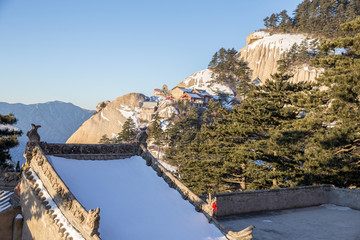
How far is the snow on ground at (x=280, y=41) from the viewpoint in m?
94.0

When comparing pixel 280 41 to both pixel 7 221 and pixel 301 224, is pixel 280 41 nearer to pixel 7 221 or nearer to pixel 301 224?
pixel 301 224

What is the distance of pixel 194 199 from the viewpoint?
32.2 feet

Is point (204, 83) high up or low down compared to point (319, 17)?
down

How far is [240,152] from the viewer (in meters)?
19.5

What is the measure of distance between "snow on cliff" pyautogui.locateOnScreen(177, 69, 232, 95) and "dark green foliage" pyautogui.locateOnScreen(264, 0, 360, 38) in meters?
32.3

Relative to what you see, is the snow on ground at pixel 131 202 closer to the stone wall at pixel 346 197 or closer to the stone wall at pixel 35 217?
the stone wall at pixel 35 217

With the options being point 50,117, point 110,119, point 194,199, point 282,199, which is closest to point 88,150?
point 194,199

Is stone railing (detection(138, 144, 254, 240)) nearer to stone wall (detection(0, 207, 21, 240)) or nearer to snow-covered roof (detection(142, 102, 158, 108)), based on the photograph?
stone wall (detection(0, 207, 21, 240))

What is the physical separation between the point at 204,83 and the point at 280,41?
3119cm

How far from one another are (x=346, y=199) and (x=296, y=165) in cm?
652

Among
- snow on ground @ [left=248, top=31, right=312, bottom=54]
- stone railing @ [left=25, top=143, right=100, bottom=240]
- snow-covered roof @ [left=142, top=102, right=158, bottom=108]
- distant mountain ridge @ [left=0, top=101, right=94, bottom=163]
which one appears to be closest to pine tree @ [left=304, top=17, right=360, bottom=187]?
stone railing @ [left=25, top=143, right=100, bottom=240]

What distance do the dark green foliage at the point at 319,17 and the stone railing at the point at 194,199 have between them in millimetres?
84094

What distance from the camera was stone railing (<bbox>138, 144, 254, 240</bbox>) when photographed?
25.0 feet

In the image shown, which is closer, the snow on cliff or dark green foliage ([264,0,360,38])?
dark green foliage ([264,0,360,38])
